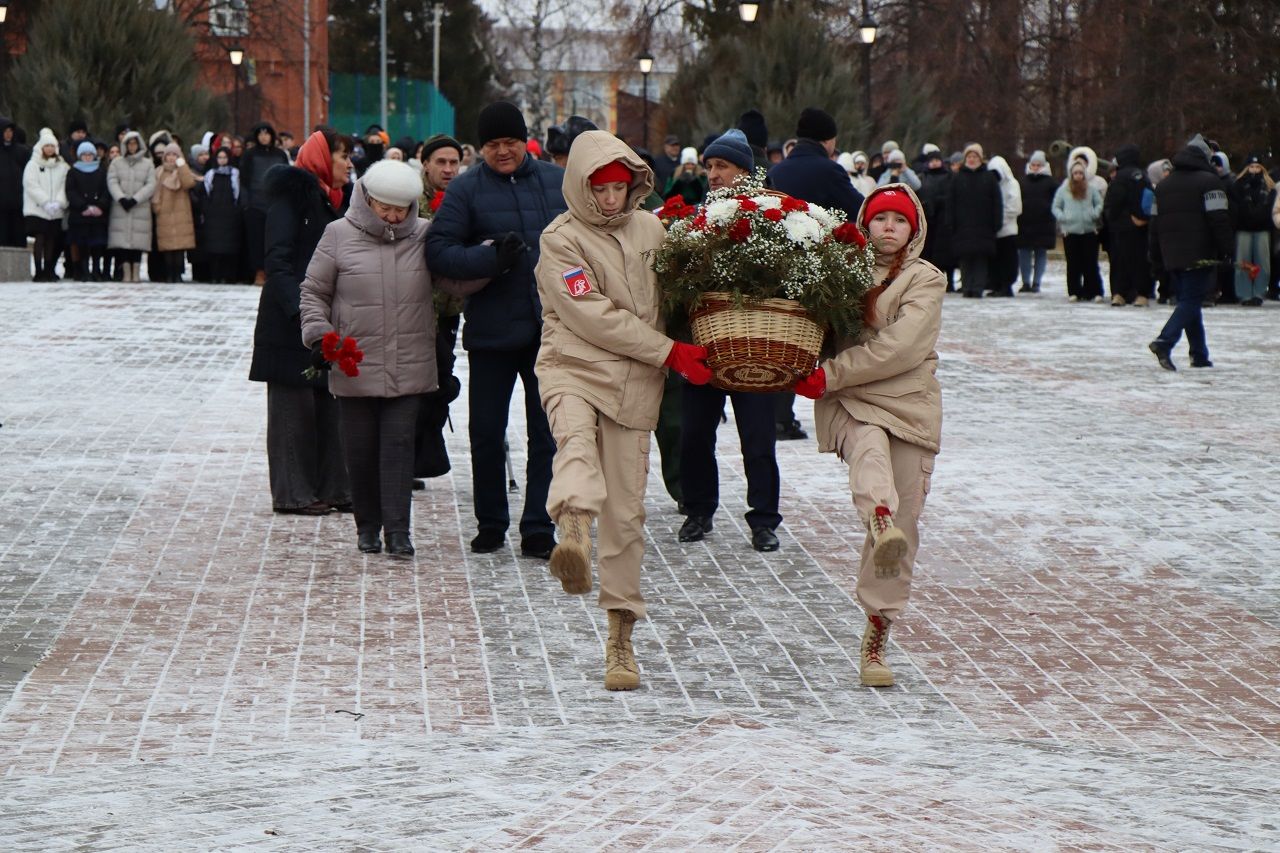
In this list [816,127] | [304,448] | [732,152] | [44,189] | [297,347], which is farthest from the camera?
[44,189]

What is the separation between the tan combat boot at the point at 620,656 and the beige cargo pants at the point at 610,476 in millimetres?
41

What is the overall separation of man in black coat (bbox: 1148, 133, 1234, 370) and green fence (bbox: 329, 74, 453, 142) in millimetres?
41531

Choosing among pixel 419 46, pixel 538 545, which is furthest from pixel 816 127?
pixel 419 46

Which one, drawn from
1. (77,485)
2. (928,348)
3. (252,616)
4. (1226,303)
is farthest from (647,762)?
(1226,303)

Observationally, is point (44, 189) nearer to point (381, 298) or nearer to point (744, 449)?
point (381, 298)

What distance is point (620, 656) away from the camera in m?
6.52

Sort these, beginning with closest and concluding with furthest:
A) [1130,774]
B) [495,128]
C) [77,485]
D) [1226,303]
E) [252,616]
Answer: [1130,774] < [252,616] < [495,128] < [77,485] < [1226,303]

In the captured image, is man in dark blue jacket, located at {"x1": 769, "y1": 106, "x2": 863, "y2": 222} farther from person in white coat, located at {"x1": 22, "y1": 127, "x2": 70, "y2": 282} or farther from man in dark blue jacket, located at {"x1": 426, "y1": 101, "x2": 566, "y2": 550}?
person in white coat, located at {"x1": 22, "y1": 127, "x2": 70, "y2": 282}

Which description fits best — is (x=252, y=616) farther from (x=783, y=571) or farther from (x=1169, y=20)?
(x=1169, y=20)

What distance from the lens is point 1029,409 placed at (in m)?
14.1

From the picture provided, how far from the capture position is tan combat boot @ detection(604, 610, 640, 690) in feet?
21.2

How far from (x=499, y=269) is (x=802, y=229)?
2.23m

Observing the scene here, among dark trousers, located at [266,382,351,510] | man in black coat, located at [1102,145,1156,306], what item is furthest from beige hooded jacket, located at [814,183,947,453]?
man in black coat, located at [1102,145,1156,306]

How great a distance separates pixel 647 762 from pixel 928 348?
6.17 ft
